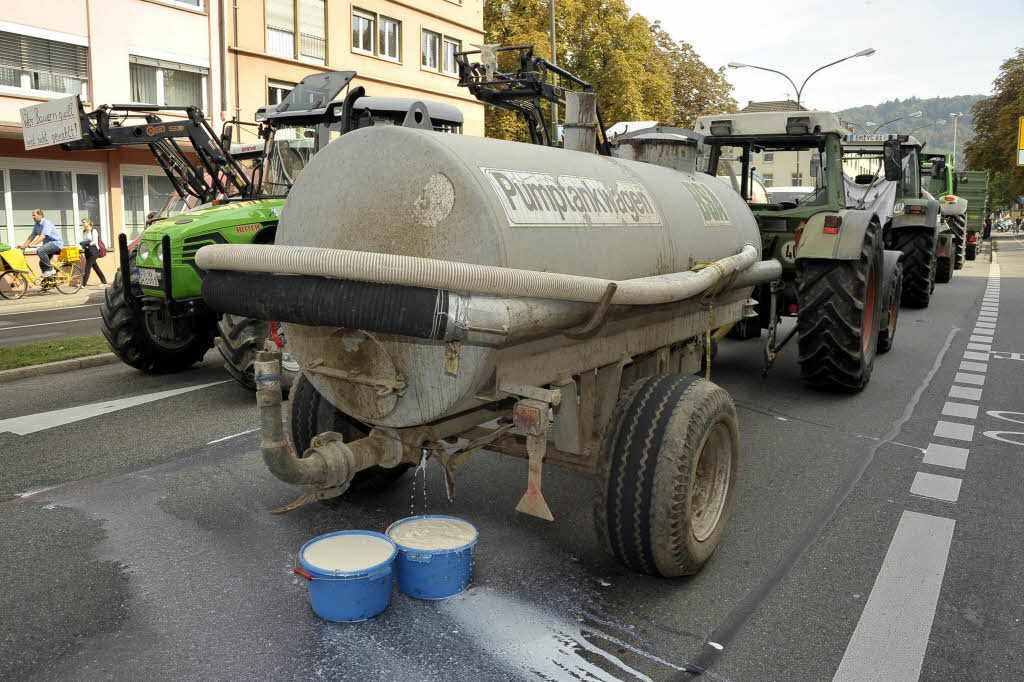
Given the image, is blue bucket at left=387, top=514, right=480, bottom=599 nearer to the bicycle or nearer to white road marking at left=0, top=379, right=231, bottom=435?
white road marking at left=0, top=379, right=231, bottom=435

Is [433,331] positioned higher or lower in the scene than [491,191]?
lower

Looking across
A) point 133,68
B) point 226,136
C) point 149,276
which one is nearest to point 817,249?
point 149,276

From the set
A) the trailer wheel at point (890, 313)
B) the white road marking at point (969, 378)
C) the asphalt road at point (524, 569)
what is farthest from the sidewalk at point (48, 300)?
the white road marking at point (969, 378)

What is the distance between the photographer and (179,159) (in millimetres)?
11672

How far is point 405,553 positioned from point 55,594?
5.67ft

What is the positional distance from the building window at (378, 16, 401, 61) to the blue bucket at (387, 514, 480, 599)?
90.1ft

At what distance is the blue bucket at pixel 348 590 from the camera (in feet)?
11.5

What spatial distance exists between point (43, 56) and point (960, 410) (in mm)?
20570

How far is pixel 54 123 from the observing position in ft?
34.3

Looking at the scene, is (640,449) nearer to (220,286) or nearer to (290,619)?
(290,619)

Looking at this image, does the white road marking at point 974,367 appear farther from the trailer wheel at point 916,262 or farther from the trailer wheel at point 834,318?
the trailer wheel at point 916,262

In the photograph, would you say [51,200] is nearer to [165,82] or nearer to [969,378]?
[165,82]

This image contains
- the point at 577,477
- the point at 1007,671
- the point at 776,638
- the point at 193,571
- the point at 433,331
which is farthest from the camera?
the point at 577,477

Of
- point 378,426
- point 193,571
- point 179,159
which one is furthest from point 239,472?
point 179,159
